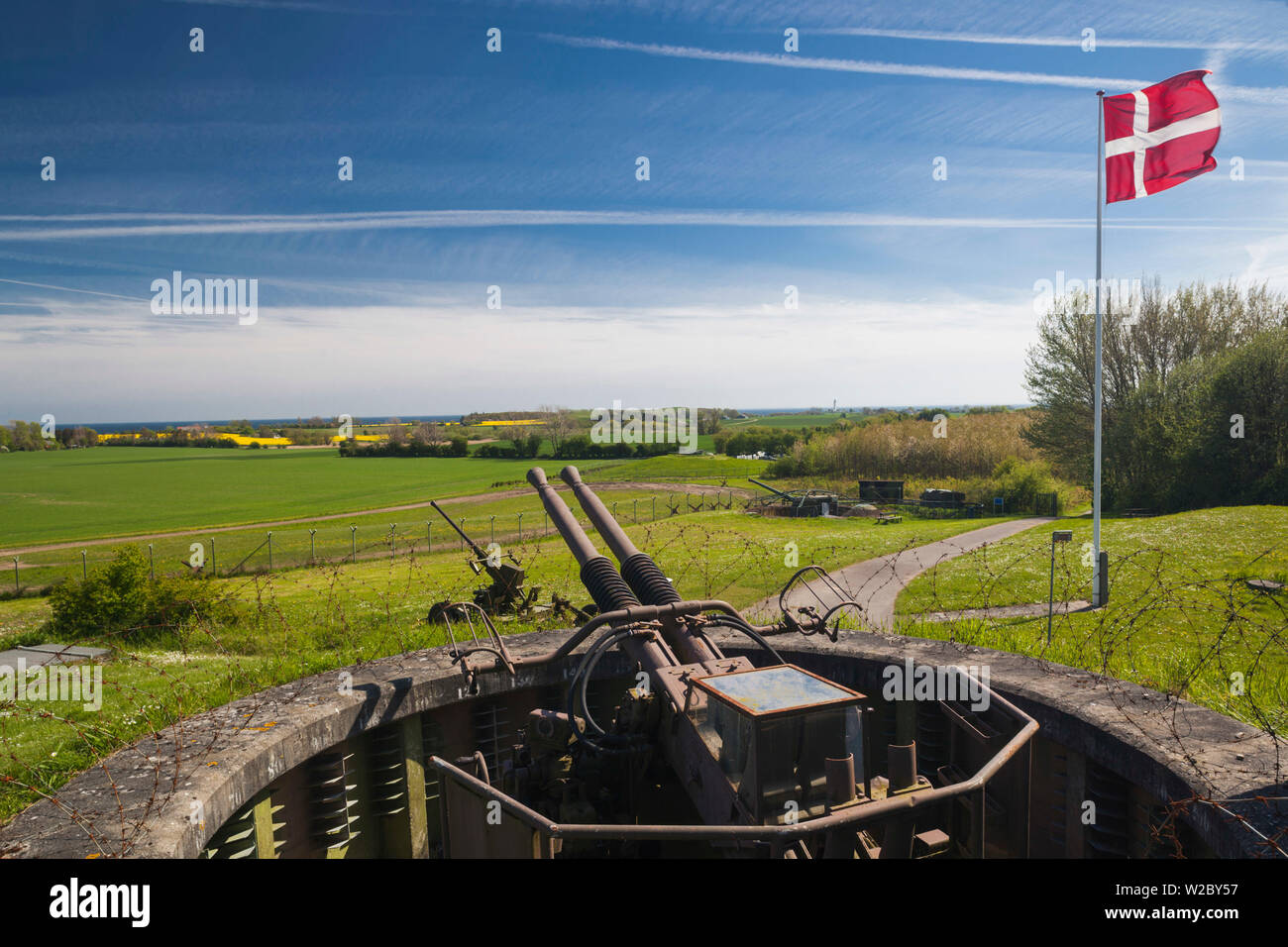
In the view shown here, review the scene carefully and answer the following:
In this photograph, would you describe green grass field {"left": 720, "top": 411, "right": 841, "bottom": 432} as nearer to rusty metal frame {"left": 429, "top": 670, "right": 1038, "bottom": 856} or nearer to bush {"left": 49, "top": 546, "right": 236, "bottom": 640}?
bush {"left": 49, "top": 546, "right": 236, "bottom": 640}

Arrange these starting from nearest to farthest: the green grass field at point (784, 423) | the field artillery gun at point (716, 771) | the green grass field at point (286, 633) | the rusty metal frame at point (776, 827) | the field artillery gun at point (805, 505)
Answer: the rusty metal frame at point (776, 827) → the field artillery gun at point (716, 771) → the green grass field at point (286, 633) → the field artillery gun at point (805, 505) → the green grass field at point (784, 423)

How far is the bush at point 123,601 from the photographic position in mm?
11977

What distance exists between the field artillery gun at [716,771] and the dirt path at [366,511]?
1489 inches

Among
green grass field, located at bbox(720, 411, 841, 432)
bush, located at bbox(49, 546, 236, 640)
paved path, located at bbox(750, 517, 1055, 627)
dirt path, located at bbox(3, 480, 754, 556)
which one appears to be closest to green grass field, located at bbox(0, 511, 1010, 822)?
bush, located at bbox(49, 546, 236, 640)

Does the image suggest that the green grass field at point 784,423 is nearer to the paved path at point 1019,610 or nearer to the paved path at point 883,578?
the paved path at point 883,578

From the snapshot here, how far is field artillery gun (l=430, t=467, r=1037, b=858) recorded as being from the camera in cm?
354

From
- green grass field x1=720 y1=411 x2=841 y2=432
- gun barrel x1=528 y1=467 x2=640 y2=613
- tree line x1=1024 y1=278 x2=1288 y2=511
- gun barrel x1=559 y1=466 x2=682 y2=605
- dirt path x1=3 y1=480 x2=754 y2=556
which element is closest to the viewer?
gun barrel x1=559 y1=466 x2=682 y2=605

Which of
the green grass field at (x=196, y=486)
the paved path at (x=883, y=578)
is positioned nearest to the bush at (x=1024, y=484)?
the paved path at (x=883, y=578)

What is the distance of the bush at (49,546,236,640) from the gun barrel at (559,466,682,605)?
755 centimetres

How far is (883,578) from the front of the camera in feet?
59.5

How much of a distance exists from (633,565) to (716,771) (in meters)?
3.08

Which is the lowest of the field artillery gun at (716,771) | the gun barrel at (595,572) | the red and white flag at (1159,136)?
the field artillery gun at (716,771)

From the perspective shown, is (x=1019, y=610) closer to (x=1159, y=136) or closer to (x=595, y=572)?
(x=1159, y=136)

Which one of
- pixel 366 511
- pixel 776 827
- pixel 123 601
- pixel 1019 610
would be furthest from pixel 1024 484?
pixel 366 511
